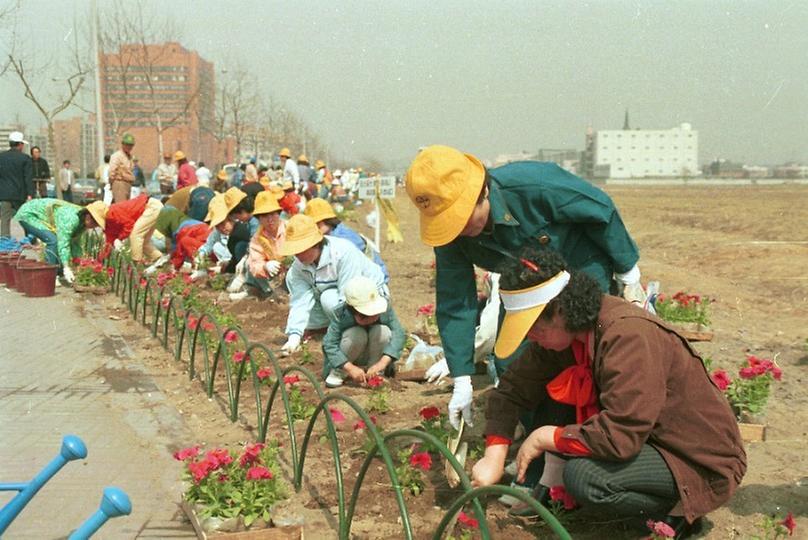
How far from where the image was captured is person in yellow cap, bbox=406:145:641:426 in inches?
142

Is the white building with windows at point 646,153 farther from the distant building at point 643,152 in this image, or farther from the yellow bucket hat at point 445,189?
the yellow bucket hat at point 445,189

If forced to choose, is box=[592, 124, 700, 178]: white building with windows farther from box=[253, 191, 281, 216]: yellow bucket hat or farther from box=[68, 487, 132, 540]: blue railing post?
box=[68, 487, 132, 540]: blue railing post

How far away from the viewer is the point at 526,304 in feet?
10.0

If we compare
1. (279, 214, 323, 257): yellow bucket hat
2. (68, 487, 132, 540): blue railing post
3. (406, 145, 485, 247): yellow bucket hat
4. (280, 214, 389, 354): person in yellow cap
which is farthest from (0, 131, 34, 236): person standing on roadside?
(68, 487, 132, 540): blue railing post

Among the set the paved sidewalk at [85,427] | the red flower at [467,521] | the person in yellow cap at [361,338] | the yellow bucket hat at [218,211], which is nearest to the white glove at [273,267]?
the yellow bucket hat at [218,211]

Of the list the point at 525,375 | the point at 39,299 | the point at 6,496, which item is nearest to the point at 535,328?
the point at 525,375

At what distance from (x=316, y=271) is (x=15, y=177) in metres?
8.14

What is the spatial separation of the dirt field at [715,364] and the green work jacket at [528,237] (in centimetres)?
82

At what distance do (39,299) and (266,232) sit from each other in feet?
11.9

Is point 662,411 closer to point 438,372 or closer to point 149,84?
point 438,372

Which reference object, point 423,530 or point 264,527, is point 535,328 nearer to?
point 423,530

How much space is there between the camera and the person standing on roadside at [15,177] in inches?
499

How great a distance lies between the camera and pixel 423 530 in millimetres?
3660

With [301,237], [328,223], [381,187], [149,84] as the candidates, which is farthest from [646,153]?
[301,237]
